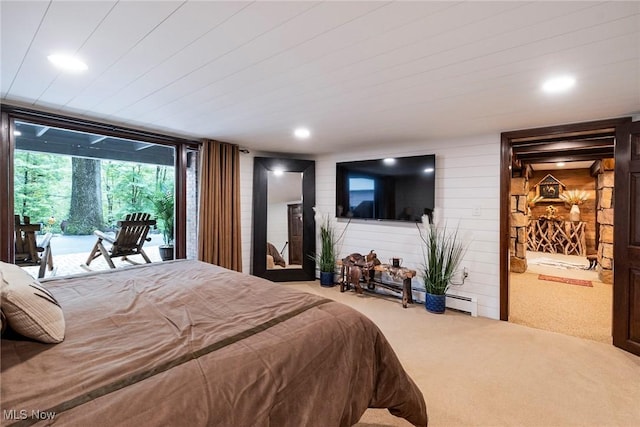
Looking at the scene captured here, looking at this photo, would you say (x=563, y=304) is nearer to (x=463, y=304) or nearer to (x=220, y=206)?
(x=463, y=304)

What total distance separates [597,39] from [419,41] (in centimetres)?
87

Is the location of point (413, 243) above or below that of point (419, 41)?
below

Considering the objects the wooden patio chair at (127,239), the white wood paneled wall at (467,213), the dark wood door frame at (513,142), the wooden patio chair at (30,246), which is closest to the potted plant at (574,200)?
the dark wood door frame at (513,142)

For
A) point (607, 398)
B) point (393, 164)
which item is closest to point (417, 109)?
point (393, 164)

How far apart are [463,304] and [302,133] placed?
2.86 m

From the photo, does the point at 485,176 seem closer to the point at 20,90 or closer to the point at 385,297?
→ the point at 385,297

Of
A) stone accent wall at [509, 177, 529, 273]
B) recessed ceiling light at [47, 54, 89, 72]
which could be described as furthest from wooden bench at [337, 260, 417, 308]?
recessed ceiling light at [47, 54, 89, 72]

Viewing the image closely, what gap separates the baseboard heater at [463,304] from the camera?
3.58 m

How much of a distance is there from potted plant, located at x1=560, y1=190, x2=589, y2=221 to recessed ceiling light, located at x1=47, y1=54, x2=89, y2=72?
9.49 metres

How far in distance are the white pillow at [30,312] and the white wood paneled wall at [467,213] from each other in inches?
138

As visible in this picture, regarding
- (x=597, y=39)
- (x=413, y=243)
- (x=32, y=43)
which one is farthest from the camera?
(x=413, y=243)

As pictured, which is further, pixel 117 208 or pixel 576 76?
pixel 117 208

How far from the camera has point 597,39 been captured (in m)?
1.49

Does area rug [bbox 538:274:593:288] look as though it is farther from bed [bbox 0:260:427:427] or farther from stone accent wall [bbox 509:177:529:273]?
bed [bbox 0:260:427:427]
